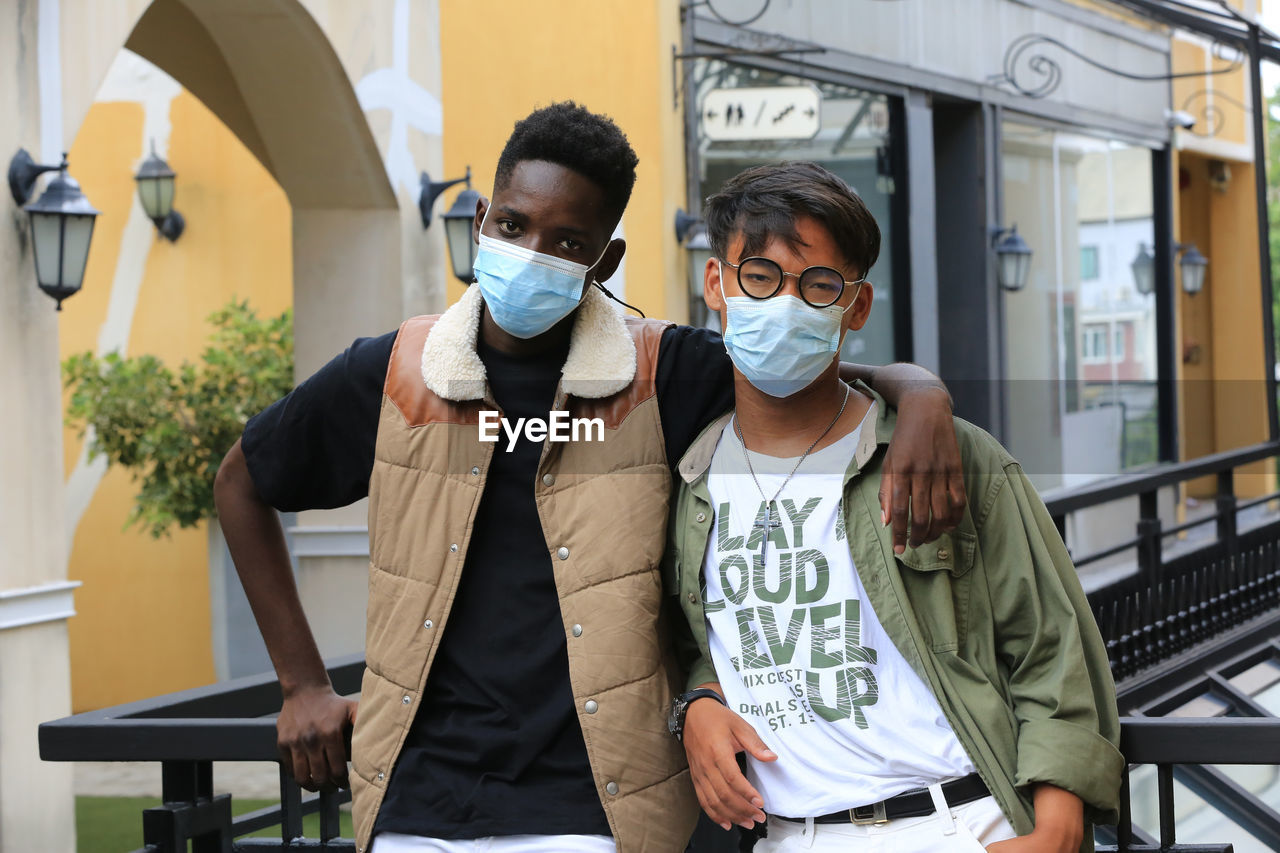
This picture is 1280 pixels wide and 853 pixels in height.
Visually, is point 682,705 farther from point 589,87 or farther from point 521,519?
point 589,87

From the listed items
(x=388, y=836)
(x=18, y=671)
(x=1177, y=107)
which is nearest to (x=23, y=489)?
(x=18, y=671)

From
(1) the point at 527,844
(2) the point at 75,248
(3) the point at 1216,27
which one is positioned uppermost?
(3) the point at 1216,27

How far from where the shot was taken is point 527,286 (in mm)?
1946

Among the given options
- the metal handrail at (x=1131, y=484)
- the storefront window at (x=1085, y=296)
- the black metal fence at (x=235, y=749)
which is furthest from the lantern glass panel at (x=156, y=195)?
the black metal fence at (x=235, y=749)

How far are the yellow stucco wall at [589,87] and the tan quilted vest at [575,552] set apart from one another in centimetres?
618

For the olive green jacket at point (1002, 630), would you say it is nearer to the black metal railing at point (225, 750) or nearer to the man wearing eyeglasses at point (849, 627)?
the man wearing eyeglasses at point (849, 627)

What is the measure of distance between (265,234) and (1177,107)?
11321mm

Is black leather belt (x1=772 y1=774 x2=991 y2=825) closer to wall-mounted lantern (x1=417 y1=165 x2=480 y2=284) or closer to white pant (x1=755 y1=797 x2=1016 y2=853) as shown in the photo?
white pant (x1=755 y1=797 x2=1016 y2=853)

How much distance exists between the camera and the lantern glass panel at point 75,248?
5570mm

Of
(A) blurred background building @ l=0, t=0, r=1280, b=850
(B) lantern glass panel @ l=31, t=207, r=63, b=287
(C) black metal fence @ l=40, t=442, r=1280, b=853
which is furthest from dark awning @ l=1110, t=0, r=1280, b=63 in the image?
(C) black metal fence @ l=40, t=442, r=1280, b=853

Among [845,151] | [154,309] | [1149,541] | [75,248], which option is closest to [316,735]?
[75,248]

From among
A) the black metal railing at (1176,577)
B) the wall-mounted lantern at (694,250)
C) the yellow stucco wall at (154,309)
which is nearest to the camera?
the black metal railing at (1176,577)

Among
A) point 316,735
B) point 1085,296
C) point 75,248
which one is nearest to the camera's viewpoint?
point 316,735

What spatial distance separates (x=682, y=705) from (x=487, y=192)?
7090 millimetres
